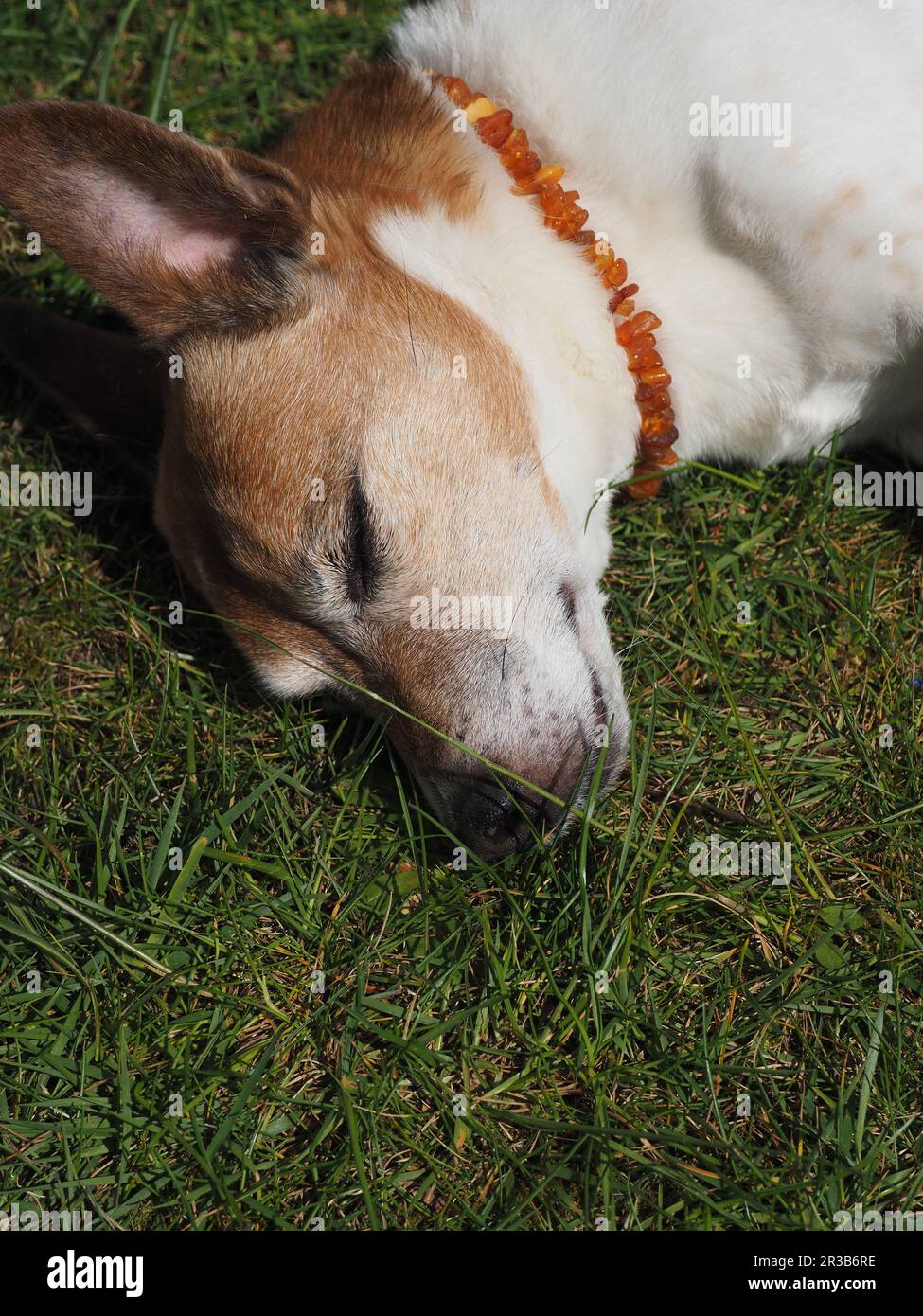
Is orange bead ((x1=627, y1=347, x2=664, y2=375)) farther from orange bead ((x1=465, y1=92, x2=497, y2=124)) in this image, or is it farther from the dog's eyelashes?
the dog's eyelashes

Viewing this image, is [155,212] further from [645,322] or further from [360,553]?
[645,322]

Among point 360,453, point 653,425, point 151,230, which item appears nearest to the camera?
point 360,453

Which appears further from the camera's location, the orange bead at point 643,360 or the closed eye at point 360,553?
the orange bead at point 643,360

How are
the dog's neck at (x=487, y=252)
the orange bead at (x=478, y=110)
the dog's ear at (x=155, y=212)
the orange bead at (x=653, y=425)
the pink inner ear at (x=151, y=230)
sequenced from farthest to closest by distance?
1. the orange bead at (x=653, y=425)
2. the orange bead at (x=478, y=110)
3. the dog's neck at (x=487, y=252)
4. the pink inner ear at (x=151, y=230)
5. the dog's ear at (x=155, y=212)

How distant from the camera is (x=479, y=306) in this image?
2.89 metres

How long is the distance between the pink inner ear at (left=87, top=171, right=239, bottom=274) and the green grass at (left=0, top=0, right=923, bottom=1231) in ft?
3.93

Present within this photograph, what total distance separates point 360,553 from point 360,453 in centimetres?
26

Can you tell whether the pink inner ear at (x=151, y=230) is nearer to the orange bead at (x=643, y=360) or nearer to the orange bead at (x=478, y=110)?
the orange bead at (x=478, y=110)

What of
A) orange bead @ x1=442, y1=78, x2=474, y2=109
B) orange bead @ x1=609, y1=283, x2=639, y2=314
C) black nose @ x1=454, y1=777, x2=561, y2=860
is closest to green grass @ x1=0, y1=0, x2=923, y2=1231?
black nose @ x1=454, y1=777, x2=561, y2=860

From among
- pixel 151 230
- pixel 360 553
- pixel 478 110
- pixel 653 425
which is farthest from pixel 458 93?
pixel 360 553

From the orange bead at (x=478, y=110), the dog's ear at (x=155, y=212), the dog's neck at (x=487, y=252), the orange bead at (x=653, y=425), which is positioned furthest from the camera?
the orange bead at (x=653, y=425)

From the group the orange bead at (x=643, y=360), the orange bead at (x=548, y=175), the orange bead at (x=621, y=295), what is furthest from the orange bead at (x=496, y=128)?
the orange bead at (x=643, y=360)

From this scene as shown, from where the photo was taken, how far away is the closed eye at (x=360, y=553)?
273 centimetres

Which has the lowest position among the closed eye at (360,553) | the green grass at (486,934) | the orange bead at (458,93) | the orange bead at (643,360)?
the green grass at (486,934)
